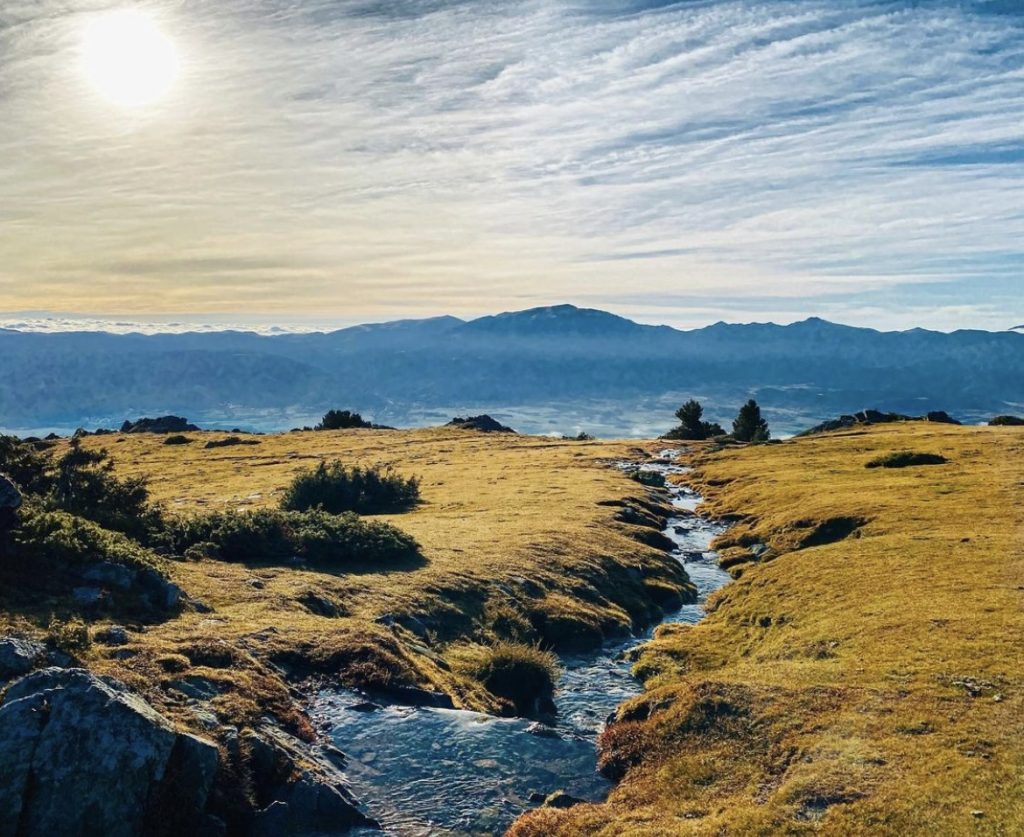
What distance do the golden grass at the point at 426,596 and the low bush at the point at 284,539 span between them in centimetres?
224

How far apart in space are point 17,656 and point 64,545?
9.26m

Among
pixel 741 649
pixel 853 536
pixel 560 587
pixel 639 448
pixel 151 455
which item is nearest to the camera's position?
pixel 741 649

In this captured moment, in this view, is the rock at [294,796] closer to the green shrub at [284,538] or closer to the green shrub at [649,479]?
the green shrub at [284,538]

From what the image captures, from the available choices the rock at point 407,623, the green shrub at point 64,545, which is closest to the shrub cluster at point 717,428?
the rock at point 407,623

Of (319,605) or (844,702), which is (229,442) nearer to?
(319,605)

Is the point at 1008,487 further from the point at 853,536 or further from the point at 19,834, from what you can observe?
the point at 19,834

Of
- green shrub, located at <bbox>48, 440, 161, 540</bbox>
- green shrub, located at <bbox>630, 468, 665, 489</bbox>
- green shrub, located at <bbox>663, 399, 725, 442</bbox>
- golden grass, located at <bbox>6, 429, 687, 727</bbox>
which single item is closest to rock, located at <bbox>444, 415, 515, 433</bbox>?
green shrub, located at <bbox>663, 399, 725, 442</bbox>

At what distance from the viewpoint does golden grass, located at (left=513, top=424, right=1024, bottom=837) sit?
18.8m

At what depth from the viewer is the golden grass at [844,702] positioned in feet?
61.6

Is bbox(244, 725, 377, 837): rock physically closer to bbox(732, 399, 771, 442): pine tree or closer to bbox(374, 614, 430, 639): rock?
bbox(374, 614, 430, 639): rock

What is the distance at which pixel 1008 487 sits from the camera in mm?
61344

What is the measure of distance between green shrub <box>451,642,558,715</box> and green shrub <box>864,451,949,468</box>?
201 ft

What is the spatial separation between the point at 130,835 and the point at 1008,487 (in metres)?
64.4

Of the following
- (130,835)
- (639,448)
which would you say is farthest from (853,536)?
(639,448)
